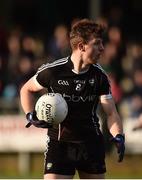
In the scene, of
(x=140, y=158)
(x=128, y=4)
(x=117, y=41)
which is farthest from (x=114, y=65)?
(x=128, y=4)

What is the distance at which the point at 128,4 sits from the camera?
21.2 metres

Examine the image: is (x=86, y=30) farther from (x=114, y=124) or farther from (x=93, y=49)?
(x=114, y=124)

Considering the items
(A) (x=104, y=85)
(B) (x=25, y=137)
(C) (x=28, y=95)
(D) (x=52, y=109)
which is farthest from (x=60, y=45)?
(D) (x=52, y=109)

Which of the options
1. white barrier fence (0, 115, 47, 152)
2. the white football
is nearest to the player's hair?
the white football

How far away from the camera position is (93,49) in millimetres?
8719

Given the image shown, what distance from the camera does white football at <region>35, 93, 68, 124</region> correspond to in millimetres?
A: 8586

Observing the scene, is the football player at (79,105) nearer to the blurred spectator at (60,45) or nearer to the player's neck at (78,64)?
the player's neck at (78,64)

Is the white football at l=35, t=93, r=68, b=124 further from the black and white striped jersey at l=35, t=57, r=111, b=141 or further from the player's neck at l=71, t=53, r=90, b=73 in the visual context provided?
the player's neck at l=71, t=53, r=90, b=73

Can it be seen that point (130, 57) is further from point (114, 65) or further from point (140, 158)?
point (140, 158)

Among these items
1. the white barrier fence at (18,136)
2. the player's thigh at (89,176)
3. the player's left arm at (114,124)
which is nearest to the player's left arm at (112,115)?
the player's left arm at (114,124)

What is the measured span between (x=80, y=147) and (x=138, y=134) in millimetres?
7588

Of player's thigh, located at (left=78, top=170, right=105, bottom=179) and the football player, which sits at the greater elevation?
the football player

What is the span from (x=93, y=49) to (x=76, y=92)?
431 mm

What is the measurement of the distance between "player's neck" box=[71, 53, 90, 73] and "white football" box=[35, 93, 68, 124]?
35cm
